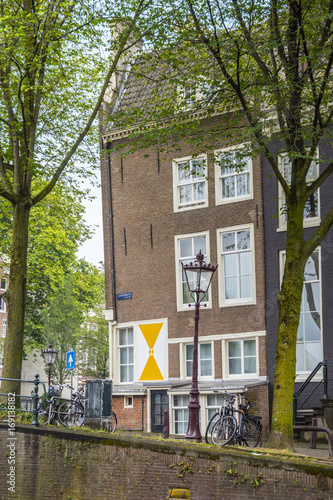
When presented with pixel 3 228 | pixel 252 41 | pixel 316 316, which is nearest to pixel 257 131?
pixel 252 41

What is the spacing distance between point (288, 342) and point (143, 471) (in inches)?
145

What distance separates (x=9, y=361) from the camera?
45.0 ft

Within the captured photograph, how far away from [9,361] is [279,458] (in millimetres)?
6556

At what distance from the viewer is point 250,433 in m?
13.8

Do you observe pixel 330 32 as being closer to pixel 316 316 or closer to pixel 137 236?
pixel 316 316

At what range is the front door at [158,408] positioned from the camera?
19.7m

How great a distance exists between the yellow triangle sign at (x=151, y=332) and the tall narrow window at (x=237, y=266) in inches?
90.2

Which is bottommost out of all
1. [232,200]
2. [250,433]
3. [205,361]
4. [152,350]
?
[250,433]

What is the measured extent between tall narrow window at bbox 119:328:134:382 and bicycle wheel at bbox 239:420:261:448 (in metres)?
7.41

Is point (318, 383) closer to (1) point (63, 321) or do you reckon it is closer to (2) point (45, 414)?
(2) point (45, 414)

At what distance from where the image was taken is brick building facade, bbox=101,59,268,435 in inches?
736

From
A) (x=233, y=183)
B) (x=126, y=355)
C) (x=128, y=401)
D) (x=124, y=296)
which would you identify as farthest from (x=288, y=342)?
(x=126, y=355)

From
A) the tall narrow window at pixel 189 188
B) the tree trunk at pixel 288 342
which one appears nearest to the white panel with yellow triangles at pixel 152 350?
the tall narrow window at pixel 189 188

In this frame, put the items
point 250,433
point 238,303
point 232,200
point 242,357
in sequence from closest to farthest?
point 250,433, point 242,357, point 238,303, point 232,200
